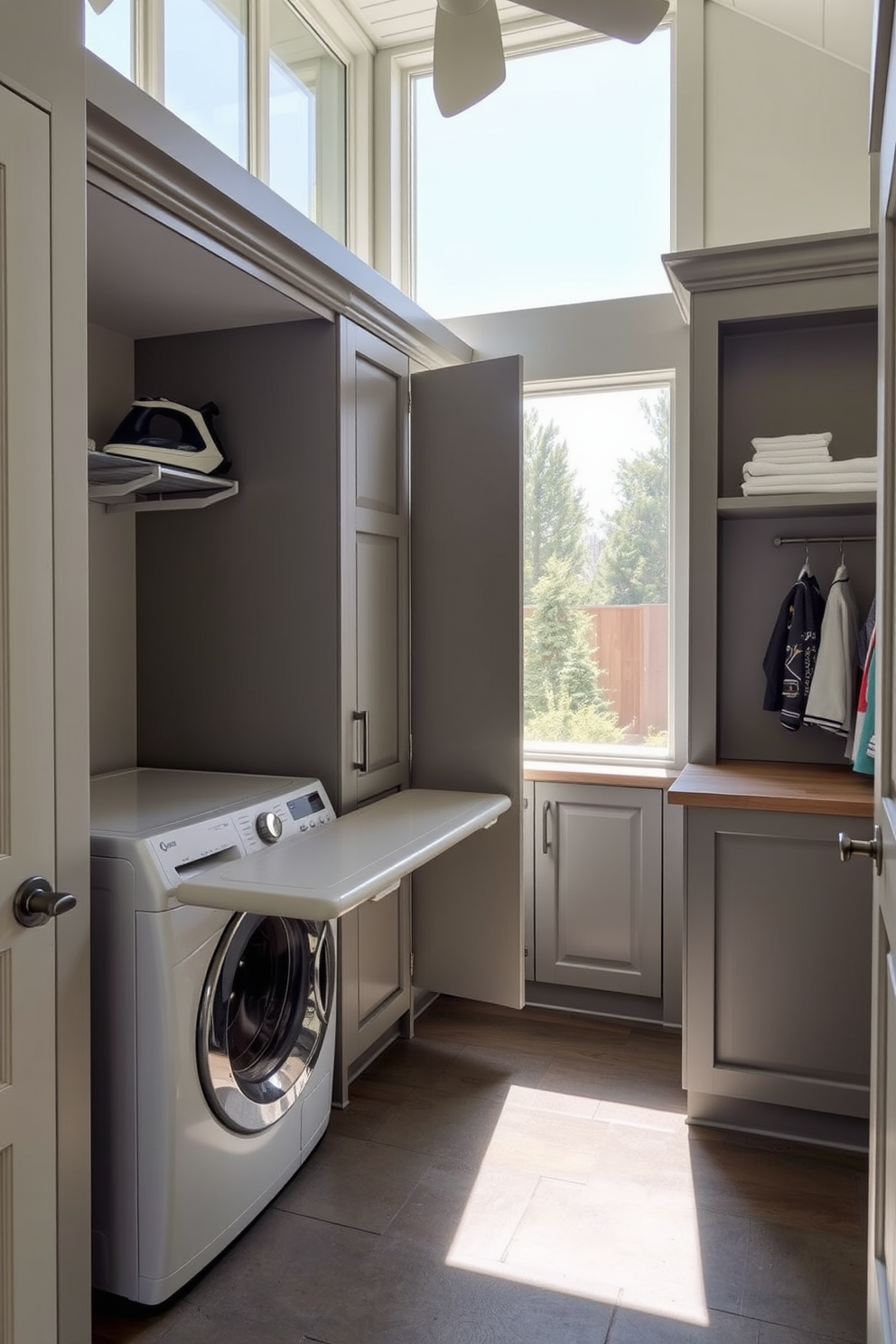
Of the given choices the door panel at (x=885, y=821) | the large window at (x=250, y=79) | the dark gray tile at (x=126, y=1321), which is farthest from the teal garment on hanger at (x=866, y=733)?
the large window at (x=250, y=79)

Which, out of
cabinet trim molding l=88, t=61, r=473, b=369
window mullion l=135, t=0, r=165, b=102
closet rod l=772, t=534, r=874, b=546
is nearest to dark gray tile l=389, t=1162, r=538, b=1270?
closet rod l=772, t=534, r=874, b=546

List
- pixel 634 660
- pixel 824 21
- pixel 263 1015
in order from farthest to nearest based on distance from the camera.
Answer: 1. pixel 634 660
2. pixel 824 21
3. pixel 263 1015

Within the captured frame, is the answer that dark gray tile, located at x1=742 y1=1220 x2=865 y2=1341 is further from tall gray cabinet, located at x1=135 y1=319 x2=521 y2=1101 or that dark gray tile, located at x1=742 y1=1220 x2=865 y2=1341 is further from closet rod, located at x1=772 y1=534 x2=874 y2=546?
closet rod, located at x1=772 y1=534 x2=874 y2=546

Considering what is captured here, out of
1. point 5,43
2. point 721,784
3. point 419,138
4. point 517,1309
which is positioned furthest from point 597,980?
point 419,138

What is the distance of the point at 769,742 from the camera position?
2799mm

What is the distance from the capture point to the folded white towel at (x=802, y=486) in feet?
8.02

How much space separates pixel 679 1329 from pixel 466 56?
2.39 meters

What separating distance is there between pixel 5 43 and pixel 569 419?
2273 mm

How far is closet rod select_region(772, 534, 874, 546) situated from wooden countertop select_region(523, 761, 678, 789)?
80cm

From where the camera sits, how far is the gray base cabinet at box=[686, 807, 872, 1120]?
2305mm

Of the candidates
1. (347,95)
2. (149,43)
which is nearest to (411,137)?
(347,95)

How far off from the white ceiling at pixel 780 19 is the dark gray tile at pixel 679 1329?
8.47 feet

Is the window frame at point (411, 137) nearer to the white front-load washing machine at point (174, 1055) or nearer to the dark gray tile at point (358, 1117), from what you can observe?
the white front-load washing machine at point (174, 1055)

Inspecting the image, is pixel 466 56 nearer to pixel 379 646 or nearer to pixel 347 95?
pixel 379 646
